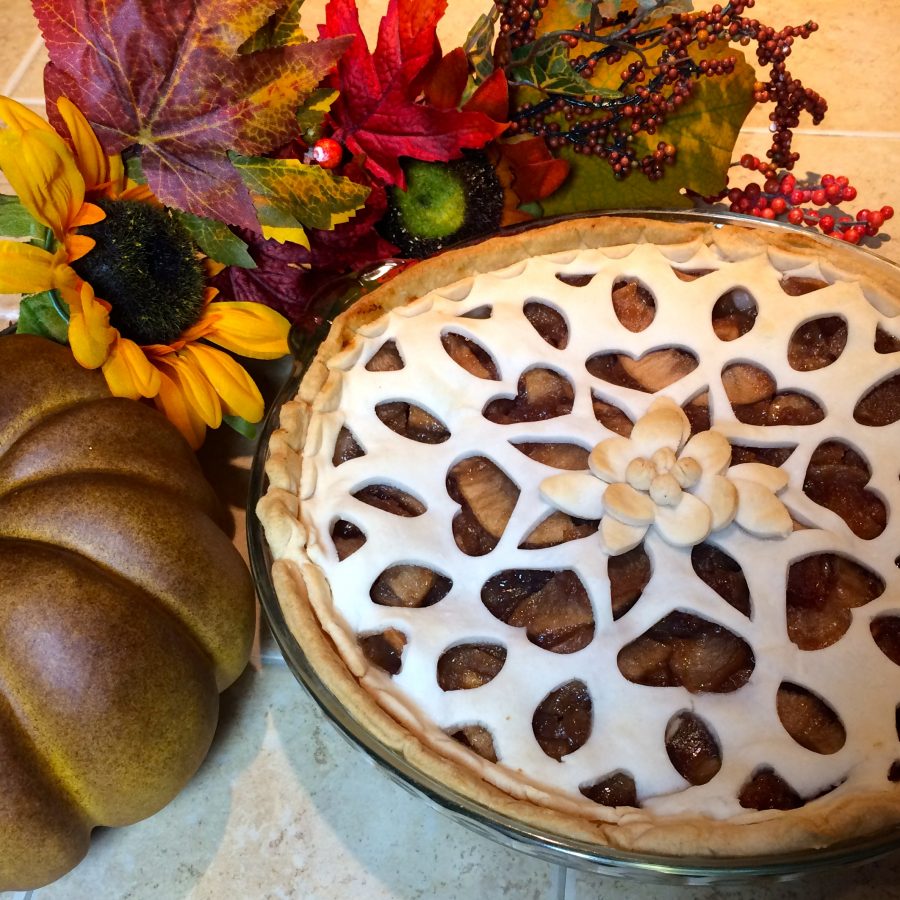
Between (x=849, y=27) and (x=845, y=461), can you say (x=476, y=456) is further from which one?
(x=849, y=27)

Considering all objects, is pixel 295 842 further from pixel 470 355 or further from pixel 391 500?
pixel 470 355

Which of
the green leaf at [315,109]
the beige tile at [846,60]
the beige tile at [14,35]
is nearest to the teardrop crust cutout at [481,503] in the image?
the green leaf at [315,109]

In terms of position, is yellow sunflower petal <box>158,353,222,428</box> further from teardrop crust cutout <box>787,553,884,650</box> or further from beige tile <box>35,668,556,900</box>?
teardrop crust cutout <box>787,553,884,650</box>

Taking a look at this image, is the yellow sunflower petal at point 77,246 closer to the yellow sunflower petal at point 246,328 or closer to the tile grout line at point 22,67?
A: the yellow sunflower petal at point 246,328

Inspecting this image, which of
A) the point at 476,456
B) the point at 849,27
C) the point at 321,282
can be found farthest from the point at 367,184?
the point at 849,27

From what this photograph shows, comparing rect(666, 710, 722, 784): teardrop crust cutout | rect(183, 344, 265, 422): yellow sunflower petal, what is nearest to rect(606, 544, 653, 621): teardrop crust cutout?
rect(666, 710, 722, 784): teardrop crust cutout

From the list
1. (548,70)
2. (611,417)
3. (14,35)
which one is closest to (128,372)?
(611,417)
